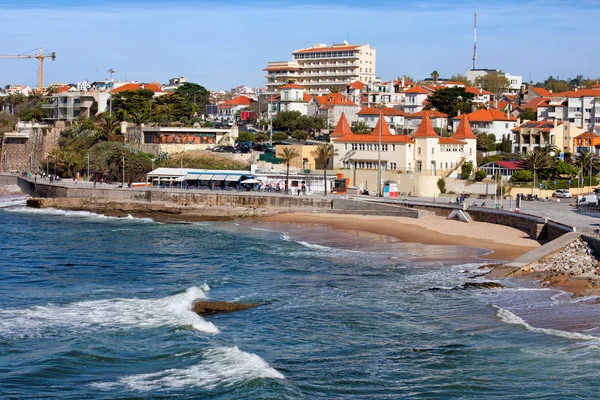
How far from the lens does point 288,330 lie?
23547 mm

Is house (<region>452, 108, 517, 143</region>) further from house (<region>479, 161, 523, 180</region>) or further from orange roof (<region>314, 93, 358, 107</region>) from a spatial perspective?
orange roof (<region>314, 93, 358, 107</region>)

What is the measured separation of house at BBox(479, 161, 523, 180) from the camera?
63562 mm

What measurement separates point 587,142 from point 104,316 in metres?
62.9

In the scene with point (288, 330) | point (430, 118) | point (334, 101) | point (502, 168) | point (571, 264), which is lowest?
point (288, 330)

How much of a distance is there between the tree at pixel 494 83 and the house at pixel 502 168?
67.4m

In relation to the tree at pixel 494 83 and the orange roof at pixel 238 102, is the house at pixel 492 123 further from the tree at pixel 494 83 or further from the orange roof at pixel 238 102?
the orange roof at pixel 238 102

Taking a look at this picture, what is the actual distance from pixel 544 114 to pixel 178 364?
3136 inches

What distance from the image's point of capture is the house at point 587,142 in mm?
75575

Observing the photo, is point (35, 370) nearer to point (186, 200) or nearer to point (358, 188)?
point (186, 200)

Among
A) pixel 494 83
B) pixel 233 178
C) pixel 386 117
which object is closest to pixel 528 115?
pixel 386 117

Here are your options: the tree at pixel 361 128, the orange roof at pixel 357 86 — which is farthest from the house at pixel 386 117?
the orange roof at pixel 357 86

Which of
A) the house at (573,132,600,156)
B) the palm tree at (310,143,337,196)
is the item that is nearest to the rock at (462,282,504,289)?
the palm tree at (310,143,337,196)

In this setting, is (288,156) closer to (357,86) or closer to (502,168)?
(502,168)

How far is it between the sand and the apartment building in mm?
75967
